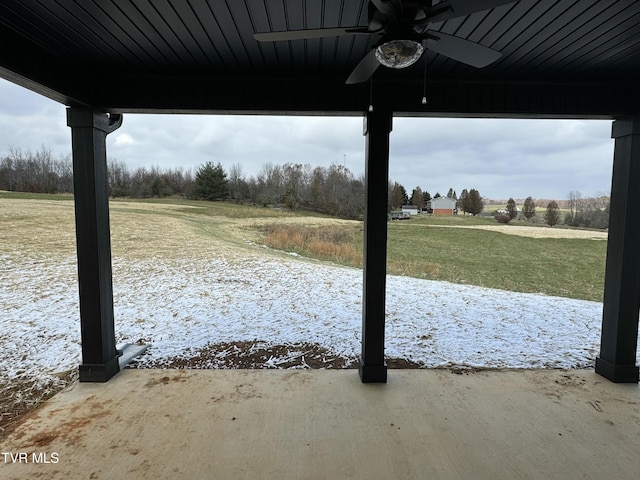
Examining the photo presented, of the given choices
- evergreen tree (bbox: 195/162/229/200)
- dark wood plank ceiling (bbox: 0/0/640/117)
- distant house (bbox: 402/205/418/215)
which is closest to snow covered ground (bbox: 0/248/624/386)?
dark wood plank ceiling (bbox: 0/0/640/117)

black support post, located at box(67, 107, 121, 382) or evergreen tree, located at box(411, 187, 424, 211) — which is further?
evergreen tree, located at box(411, 187, 424, 211)

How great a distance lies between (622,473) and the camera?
186 cm

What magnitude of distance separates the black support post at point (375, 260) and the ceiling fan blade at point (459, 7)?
59.8 inches

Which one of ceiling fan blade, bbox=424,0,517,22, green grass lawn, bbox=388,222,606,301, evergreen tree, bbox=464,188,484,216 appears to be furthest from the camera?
evergreen tree, bbox=464,188,484,216

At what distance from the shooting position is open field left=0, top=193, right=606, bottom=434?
3441mm

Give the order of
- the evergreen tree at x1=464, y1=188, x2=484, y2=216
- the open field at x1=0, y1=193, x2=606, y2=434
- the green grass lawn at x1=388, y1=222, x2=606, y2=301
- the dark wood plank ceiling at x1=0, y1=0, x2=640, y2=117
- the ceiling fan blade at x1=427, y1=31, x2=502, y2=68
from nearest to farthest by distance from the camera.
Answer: the ceiling fan blade at x1=427, y1=31, x2=502, y2=68, the dark wood plank ceiling at x1=0, y1=0, x2=640, y2=117, the open field at x1=0, y1=193, x2=606, y2=434, the green grass lawn at x1=388, y1=222, x2=606, y2=301, the evergreen tree at x1=464, y1=188, x2=484, y2=216

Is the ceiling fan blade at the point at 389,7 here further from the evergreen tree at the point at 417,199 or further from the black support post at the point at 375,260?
the evergreen tree at the point at 417,199

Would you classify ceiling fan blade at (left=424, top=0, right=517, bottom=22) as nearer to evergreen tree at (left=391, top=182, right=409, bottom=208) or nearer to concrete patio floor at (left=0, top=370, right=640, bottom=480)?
concrete patio floor at (left=0, top=370, right=640, bottom=480)

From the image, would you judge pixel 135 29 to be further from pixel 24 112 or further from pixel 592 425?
pixel 24 112

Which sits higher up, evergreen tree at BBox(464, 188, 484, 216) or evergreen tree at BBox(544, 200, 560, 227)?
evergreen tree at BBox(464, 188, 484, 216)

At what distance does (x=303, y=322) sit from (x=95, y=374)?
242 centimetres

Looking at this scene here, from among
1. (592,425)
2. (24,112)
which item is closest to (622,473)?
(592,425)

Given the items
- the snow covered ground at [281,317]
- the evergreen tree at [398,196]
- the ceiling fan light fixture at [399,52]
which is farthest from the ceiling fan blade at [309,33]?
the evergreen tree at [398,196]

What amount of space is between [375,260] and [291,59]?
173 centimetres
